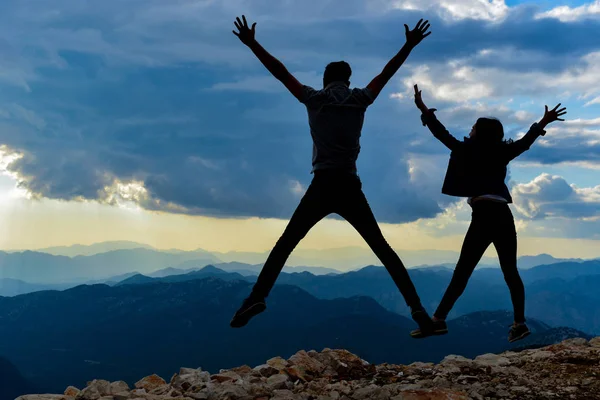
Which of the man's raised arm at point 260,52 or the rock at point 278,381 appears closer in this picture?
the man's raised arm at point 260,52

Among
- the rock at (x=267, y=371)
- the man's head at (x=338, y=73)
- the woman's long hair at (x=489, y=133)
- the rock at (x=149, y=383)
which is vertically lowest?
the rock at (x=149, y=383)

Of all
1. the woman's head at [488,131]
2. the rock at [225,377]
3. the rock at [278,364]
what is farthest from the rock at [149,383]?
the woman's head at [488,131]

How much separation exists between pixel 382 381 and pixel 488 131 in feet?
16.2

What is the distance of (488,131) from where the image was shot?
31.0 ft

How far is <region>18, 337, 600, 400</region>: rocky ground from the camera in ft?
29.6

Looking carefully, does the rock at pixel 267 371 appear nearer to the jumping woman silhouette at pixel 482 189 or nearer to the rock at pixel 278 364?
the rock at pixel 278 364

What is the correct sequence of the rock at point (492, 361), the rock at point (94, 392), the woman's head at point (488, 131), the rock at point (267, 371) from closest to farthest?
the woman's head at point (488, 131) < the rock at point (94, 392) < the rock at point (492, 361) < the rock at point (267, 371)

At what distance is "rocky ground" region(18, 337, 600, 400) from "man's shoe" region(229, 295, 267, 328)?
201cm

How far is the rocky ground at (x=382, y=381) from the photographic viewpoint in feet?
29.6

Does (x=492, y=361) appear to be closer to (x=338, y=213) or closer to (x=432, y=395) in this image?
(x=432, y=395)

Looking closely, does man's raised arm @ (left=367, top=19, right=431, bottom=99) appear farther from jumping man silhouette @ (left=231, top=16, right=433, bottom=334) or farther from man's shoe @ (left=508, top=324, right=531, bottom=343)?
man's shoe @ (left=508, top=324, right=531, bottom=343)

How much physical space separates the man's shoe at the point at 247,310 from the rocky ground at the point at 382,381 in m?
2.01

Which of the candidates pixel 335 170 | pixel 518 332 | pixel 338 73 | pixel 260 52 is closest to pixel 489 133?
pixel 338 73

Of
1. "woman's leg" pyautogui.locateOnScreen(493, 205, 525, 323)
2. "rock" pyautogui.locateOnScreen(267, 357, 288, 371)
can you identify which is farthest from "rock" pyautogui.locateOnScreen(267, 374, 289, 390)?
"woman's leg" pyautogui.locateOnScreen(493, 205, 525, 323)
